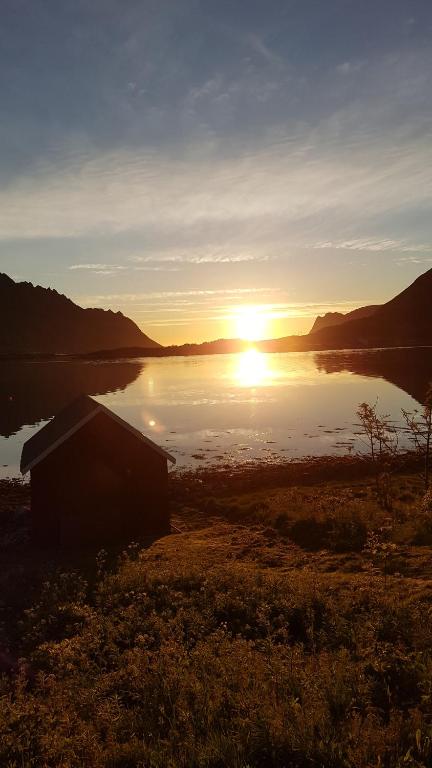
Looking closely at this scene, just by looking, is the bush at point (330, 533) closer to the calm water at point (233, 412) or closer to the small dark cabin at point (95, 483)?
the small dark cabin at point (95, 483)

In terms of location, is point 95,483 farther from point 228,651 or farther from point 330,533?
point 228,651

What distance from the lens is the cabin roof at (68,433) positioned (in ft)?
71.4

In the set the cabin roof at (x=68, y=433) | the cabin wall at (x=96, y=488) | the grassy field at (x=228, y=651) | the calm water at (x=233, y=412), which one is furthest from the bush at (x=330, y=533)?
the calm water at (x=233, y=412)

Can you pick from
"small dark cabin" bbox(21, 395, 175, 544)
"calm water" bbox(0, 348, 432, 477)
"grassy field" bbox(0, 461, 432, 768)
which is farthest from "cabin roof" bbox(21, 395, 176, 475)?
"calm water" bbox(0, 348, 432, 477)

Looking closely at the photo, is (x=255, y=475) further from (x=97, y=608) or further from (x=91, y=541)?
(x=97, y=608)

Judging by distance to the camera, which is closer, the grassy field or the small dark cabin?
the grassy field

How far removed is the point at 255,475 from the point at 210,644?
24914mm

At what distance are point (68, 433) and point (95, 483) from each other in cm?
242

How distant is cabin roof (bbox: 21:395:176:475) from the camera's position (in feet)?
71.4

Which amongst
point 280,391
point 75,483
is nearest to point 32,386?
point 280,391

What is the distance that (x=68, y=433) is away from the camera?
2180 centimetres

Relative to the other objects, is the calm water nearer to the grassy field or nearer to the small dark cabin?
the small dark cabin

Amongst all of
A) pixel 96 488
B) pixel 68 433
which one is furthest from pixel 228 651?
pixel 68 433

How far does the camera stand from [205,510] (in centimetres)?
2745
